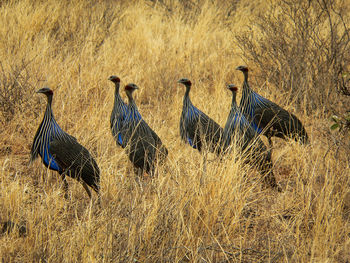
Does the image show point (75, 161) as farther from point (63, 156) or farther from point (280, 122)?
point (280, 122)

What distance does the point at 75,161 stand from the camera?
3842 millimetres

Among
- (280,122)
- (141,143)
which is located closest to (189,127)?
(141,143)

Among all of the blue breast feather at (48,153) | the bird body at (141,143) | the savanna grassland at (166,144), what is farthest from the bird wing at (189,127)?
the blue breast feather at (48,153)

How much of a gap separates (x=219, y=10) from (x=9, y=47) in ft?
15.0

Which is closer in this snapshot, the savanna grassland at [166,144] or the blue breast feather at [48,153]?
the savanna grassland at [166,144]

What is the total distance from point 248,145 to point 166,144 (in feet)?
3.37

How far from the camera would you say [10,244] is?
2.90 m

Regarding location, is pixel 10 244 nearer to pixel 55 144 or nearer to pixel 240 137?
pixel 55 144

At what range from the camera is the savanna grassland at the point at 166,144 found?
2996 mm

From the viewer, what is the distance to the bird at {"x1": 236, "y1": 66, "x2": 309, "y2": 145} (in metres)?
5.04

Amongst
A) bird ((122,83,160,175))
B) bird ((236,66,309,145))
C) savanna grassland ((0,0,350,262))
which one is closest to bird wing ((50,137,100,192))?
savanna grassland ((0,0,350,262))

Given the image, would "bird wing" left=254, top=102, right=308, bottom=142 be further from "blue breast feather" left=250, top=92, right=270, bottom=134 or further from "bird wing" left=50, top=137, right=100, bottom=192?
"bird wing" left=50, top=137, right=100, bottom=192

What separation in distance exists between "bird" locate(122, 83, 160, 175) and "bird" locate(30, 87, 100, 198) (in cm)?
40

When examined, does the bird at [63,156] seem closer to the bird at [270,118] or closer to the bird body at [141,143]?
the bird body at [141,143]
